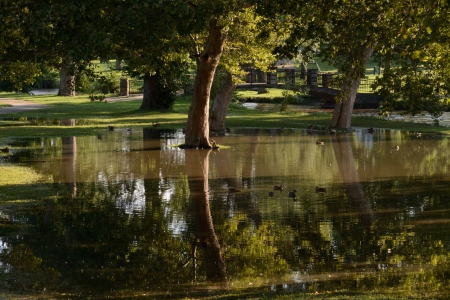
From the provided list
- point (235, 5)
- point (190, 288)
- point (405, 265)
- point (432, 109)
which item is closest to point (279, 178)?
point (235, 5)

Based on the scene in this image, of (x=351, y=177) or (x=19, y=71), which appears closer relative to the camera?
(x=351, y=177)

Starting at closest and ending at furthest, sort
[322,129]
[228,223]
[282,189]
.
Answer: [228,223] < [282,189] < [322,129]

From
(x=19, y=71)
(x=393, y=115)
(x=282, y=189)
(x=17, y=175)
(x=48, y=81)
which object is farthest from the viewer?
(x=48, y=81)

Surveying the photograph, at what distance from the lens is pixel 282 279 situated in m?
10.2

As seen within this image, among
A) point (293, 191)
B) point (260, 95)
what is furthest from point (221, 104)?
point (260, 95)

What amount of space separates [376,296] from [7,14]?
24.7 ft

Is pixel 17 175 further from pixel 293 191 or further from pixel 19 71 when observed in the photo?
pixel 293 191

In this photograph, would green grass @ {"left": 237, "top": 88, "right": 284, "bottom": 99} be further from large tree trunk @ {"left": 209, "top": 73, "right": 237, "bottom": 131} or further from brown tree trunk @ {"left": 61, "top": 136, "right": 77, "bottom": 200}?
brown tree trunk @ {"left": 61, "top": 136, "right": 77, "bottom": 200}

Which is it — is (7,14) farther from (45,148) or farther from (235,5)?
(45,148)

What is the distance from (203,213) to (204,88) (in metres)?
9.47

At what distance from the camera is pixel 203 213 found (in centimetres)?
1483

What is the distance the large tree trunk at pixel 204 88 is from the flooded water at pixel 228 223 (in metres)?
0.95

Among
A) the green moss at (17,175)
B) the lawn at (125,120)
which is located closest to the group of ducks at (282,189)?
the green moss at (17,175)

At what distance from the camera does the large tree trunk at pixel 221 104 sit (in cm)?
3042
